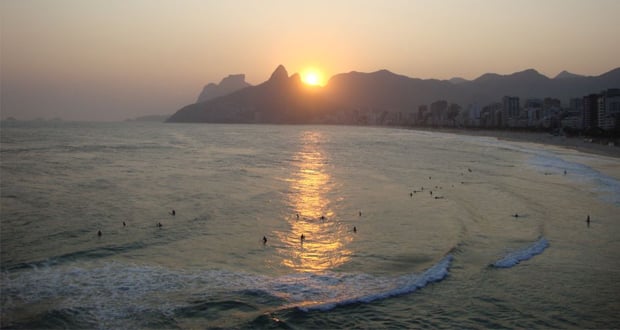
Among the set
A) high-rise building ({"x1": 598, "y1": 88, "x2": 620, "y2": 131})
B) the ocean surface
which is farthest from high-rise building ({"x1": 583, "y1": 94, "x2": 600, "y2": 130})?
the ocean surface

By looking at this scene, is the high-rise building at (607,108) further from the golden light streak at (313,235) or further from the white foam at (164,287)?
the white foam at (164,287)

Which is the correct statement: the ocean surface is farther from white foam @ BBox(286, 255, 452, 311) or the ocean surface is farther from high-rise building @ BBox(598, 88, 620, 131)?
high-rise building @ BBox(598, 88, 620, 131)

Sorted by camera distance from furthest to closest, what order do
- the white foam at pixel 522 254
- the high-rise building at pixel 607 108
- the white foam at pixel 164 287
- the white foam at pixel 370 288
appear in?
1. the high-rise building at pixel 607 108
2. the white foam at pixel 522 254
3. the white foam at pixel 370 288
4. the white foam at pixel 164 287

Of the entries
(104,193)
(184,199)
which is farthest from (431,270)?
(104,193)

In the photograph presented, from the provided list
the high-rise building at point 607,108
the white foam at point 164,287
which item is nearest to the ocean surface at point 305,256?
the white foam at point 164,287

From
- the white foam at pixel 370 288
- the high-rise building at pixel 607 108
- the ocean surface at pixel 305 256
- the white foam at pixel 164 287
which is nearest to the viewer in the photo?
the ocean surface at pixel 305 256
